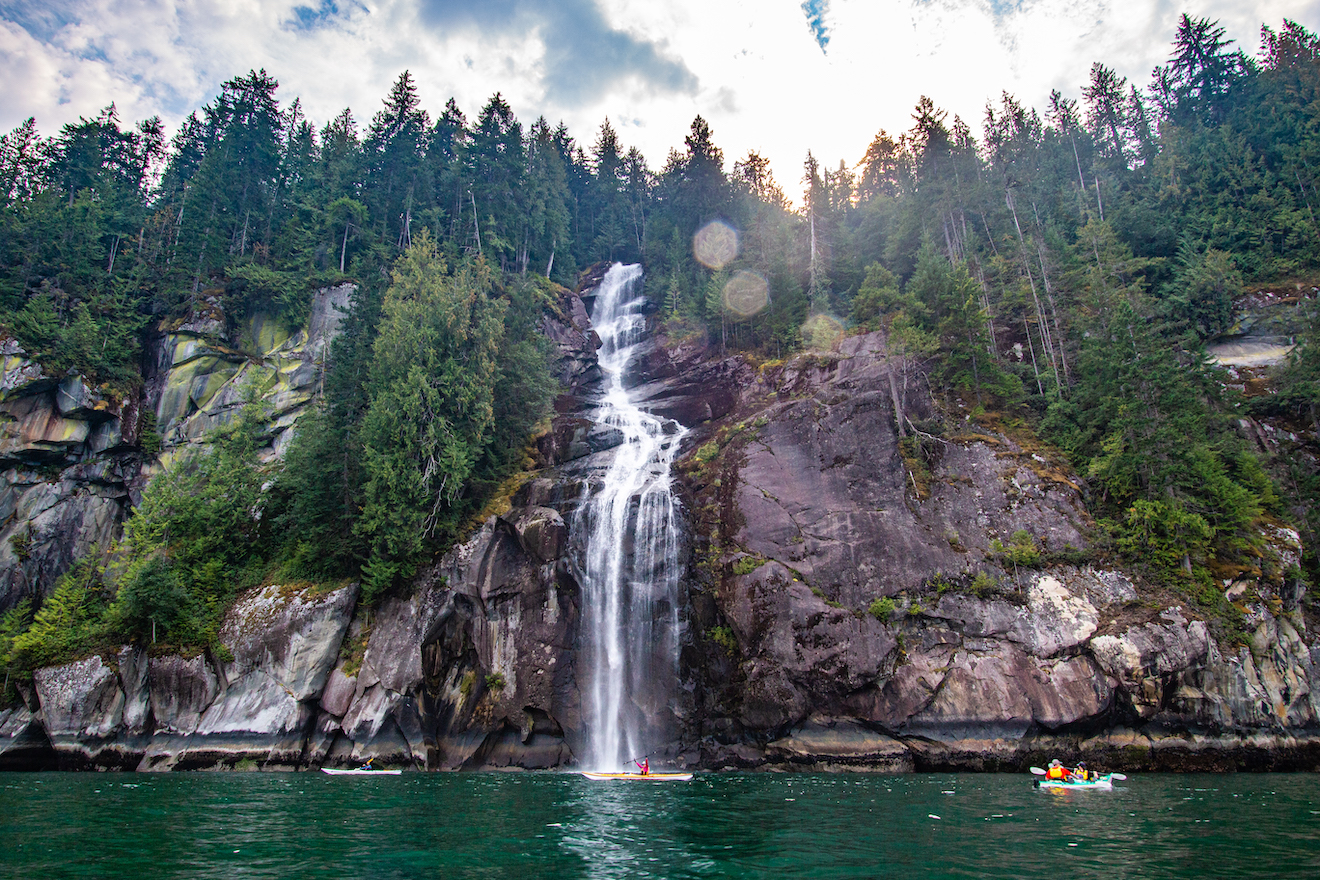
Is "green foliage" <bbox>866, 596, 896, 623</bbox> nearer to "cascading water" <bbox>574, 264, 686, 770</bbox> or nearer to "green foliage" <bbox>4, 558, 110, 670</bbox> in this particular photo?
"cascading water" <bbox>574, 264, 686, 770</bbox>

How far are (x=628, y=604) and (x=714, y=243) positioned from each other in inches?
1605

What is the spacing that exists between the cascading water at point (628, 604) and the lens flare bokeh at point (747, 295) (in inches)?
580

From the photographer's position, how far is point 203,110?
57719 millimetres

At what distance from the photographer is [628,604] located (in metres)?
28.5

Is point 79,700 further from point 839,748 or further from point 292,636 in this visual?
point 839,748

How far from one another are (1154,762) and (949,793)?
10036mm

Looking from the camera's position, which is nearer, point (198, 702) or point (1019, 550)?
point (1019, 550)

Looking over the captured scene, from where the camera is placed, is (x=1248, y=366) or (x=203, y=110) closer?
(x=1248, y=366)

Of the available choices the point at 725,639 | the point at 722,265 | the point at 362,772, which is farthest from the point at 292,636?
the point at 722,265

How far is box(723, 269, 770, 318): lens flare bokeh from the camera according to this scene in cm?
4456

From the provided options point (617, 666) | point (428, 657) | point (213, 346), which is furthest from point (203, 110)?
point (617, 666)

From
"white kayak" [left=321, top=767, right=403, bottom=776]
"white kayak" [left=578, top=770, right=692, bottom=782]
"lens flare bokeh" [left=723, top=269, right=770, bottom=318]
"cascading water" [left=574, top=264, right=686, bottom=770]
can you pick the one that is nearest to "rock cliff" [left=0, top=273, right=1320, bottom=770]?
"cascading water" [left=574, top=264, right=686, bottom=770]

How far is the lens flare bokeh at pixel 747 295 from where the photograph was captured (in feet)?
146

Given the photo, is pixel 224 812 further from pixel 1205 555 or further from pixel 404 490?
pixel 1205 555
